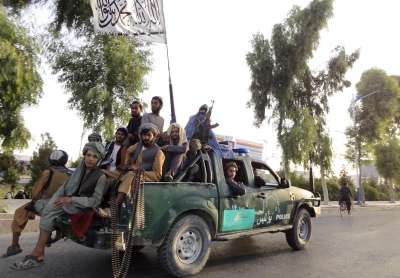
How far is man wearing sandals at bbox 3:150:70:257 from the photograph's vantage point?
562cm

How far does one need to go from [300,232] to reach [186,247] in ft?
10.5

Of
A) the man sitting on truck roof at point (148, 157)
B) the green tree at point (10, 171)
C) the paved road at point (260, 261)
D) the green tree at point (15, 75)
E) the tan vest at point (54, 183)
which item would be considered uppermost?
the green tree at point (15, 75)

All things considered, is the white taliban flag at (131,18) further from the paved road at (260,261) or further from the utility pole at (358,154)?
the utility pole at (358,154)

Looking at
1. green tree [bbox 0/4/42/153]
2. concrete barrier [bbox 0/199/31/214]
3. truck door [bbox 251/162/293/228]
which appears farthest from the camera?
concrete barrier [bbox 0/199/31/214]

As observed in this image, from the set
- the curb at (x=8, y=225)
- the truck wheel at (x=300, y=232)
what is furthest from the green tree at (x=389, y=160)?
the curb at (x=8, y=225)

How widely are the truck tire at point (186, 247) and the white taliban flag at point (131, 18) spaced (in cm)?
614

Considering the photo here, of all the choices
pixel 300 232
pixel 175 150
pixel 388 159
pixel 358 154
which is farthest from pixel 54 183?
pixel 388 159

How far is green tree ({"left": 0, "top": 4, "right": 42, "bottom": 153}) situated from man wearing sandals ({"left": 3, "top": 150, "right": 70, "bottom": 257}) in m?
5.70

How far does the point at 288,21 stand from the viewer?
25.0m

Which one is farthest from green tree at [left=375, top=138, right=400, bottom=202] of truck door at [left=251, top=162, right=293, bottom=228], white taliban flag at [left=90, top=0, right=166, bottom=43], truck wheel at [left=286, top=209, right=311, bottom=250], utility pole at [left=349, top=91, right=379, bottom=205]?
truck door at [left=251, top=162, right=293, bottom=228]

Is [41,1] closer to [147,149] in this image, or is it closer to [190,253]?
[147,149]

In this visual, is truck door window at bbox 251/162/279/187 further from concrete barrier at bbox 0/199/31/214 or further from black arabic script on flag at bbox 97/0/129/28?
concrete barrier at bbox 0/199/31/214

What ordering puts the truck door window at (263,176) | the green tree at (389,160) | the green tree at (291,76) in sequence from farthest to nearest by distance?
1. the green tree at (389,160)
2. the green tree at (291,76)
3. the truck door window at (263,176)

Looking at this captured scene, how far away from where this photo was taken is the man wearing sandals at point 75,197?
5031 mm
